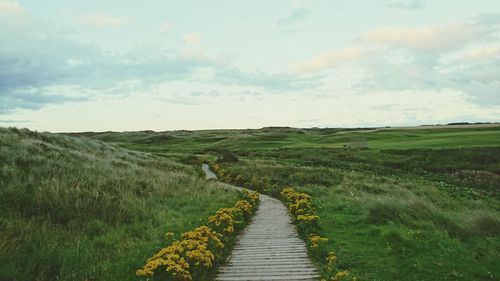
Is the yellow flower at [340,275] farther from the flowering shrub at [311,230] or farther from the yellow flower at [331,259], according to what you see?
the yellow flower at [331,259]

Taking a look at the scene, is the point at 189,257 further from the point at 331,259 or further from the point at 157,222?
the point at 157,222

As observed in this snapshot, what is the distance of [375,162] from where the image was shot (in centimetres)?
4728

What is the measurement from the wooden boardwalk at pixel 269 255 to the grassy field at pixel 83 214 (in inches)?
72.8

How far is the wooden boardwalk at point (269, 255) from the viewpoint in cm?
999

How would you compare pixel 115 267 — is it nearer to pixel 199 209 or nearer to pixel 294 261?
pixel 294 261

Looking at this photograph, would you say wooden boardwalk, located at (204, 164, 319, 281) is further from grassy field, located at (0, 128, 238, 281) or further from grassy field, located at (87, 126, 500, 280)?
grassy field, located at (0, 128, 238, 281)

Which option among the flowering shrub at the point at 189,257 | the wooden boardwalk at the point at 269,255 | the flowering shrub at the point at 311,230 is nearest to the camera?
the flowering shrub at the point at 189,257

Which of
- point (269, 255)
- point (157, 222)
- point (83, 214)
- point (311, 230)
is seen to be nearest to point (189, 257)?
point (269, 255)

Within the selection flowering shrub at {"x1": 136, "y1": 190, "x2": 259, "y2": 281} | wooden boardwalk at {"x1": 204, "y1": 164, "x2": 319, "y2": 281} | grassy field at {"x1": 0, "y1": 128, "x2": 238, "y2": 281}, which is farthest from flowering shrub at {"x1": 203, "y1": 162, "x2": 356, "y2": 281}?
grassy field at {"x1": 0, "y1": 128, "x2": 238, "y2": 281}

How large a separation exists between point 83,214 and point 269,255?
6478mm

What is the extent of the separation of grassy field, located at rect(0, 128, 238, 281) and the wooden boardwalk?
6.07 ft

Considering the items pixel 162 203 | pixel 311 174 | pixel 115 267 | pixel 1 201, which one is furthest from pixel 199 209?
pixel 311 174

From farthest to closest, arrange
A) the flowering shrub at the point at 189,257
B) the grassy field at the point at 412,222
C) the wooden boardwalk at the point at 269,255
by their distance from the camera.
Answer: the grassy field at the point at 412,222, the wooden boardwalk at the point at 269,255, the flowering shrub at the point at 189,257

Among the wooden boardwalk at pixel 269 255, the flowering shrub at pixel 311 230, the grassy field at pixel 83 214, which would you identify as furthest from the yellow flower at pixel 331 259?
the grassy field at pixel 83 214
